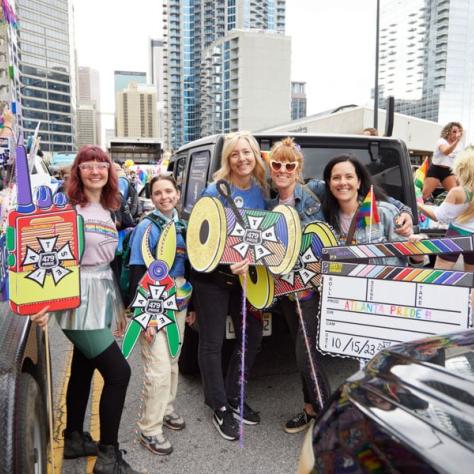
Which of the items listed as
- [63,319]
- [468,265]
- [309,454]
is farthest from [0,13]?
[309,454]

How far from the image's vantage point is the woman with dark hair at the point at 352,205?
306 centimetres

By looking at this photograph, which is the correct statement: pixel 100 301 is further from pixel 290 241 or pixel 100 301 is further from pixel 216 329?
pixel 290 241

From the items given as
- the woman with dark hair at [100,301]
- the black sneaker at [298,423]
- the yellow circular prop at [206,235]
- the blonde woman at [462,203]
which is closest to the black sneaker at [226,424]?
the black sneaker at [298,423]

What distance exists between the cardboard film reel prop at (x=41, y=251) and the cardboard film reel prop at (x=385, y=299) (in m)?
1.42

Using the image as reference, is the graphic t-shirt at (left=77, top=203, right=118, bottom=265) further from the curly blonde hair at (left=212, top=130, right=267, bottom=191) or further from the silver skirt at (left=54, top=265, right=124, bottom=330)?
the curly blonde hair at (left=212, top=130, right=267, bottom=191)

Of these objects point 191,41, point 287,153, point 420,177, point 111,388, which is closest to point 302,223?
point 287,153

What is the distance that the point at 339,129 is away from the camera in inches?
963

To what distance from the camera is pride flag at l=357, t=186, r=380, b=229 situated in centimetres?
295

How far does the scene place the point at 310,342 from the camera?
10.3 ft

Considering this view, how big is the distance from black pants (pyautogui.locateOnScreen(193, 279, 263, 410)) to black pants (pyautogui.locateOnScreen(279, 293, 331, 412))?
27 centimetres

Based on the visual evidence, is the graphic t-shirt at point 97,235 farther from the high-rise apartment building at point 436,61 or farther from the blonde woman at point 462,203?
the high-rise apartment building at point 436,61

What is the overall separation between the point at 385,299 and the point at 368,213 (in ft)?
1.90

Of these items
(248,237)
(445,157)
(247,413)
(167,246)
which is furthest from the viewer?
(445,157)

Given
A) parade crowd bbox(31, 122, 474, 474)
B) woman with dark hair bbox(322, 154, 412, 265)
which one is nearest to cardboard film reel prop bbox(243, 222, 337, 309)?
parade crowd bbox(31, 122, 474, 474)
